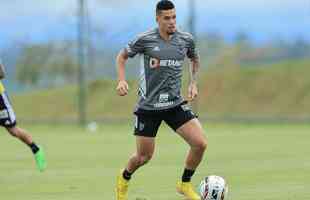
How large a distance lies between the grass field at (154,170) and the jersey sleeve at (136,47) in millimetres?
1985

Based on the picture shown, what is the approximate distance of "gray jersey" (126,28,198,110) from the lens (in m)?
11.9

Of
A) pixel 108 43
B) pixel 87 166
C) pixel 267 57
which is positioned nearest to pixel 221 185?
pixel 87 166

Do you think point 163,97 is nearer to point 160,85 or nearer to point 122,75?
point 160,85

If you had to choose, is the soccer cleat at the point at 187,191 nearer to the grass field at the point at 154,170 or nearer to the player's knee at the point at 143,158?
the grass field at the point at 154,170

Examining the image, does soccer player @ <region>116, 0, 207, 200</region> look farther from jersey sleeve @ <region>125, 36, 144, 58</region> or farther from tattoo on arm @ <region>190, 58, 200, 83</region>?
tattoo on arm @ <region>190, 58, 200, 83</region>

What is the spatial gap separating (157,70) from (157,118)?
1.98ft

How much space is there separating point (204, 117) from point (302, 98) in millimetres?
10564

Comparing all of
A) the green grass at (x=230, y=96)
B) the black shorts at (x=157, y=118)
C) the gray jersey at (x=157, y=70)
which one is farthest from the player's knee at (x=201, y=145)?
the green grass at (x=230, y=96)

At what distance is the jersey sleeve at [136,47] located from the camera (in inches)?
469

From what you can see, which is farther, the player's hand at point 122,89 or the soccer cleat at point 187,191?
the soccer cleat at point 187,191

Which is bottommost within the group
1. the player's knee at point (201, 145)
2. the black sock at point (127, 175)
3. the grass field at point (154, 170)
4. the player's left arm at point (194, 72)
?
the grass field at point (154, 170)

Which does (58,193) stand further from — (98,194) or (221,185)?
(221,185)

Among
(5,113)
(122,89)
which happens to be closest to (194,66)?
(122,89)

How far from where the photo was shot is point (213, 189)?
11.5m
